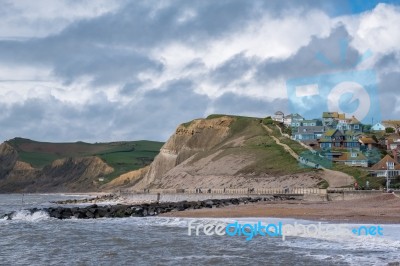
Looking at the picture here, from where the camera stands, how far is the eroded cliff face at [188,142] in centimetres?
12331

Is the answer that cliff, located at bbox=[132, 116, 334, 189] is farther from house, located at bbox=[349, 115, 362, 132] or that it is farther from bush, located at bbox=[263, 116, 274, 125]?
house, located at bbox=[349, 115, 362, 132]

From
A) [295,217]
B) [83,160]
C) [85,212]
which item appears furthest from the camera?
[83,160]

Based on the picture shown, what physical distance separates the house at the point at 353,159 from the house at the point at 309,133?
1820cm

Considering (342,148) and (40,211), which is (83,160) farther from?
(40,211)

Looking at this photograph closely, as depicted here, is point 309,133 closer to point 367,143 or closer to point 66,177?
point 367,143

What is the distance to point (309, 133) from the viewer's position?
110 m

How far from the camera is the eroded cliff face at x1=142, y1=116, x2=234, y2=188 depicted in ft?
405

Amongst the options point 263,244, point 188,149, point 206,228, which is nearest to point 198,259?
point 263,244

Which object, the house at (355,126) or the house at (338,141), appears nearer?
the house at (338,141)

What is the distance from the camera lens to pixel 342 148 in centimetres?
9500

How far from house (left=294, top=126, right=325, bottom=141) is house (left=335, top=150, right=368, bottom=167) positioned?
59.7ft

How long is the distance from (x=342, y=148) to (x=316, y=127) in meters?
18.5

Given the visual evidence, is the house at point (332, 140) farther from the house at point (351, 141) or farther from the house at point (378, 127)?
the house at point (378, 127)

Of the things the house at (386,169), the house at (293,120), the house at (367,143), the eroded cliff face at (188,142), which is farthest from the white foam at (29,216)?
the house at (293,120)
